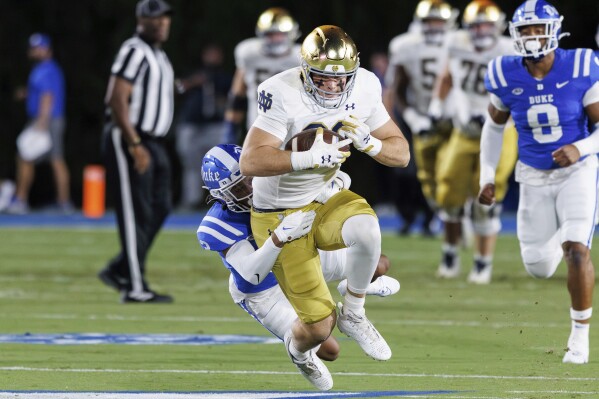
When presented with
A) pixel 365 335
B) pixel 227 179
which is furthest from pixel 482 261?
pixel 227 179

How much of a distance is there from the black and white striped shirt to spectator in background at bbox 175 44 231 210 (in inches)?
256

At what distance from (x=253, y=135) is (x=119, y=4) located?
37.4 feet

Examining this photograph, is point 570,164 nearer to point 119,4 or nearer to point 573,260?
point 573,260

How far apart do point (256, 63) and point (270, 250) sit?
5.19m

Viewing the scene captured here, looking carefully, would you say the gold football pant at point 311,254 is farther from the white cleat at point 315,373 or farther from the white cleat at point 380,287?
the white cleat at point 380,287

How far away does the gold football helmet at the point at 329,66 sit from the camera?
581cm

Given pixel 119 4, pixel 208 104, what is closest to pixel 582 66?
pixel 208 104

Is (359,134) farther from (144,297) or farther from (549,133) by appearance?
(144,297)

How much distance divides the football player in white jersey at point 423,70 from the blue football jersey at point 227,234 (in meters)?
4.80

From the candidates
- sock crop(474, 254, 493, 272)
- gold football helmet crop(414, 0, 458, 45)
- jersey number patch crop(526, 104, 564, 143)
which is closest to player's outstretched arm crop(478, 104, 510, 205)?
jersey number patch crop(526, 104, 564, 143)

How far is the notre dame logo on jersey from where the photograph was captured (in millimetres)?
5918

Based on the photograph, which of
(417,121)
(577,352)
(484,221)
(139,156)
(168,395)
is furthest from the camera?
(417,121)

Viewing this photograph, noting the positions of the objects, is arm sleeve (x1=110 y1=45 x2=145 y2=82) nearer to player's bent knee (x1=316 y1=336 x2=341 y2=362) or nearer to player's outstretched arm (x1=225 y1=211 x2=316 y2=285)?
player's outstretched arm (x1=225 y1=211 x2=316 y2=285)

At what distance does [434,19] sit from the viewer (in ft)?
37.4
